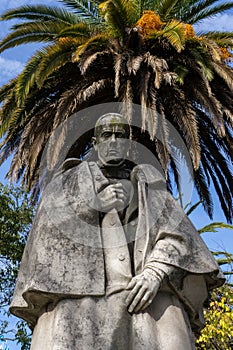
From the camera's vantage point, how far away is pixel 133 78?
13484 millimetres

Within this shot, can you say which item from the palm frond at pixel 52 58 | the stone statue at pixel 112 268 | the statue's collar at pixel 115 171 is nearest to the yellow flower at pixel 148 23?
the palm frond at pixel 52 58

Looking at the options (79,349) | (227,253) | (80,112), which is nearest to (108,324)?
(79,349)

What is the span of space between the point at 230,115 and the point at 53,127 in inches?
164

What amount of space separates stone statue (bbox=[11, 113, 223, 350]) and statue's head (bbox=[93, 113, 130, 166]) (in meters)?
0.15

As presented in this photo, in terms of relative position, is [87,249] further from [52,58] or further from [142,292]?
[52,58]

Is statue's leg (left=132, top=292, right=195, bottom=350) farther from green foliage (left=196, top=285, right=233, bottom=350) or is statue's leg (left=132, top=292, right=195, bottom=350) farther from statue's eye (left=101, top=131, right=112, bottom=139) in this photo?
green foliage (left=196, top=285, right=233, bottom=350)

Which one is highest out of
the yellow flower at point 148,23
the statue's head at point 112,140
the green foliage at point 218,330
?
the yellow flower at point 148,23

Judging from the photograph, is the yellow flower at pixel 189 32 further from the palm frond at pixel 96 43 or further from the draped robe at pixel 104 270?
the draped robe at pixel 104 270

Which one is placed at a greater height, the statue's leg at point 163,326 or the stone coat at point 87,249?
the stone coat at point 87,249

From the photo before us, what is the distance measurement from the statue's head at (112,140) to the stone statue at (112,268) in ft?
0.48

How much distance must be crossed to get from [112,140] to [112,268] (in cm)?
112

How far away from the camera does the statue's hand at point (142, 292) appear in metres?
3.51

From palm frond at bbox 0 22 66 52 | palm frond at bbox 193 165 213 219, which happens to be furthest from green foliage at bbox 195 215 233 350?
palm frond at bbox 0 22 66 52

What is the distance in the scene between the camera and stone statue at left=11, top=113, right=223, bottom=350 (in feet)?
11.4
